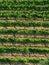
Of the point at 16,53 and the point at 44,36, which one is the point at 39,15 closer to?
the point at 44,36

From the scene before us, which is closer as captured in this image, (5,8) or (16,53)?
(16,53)

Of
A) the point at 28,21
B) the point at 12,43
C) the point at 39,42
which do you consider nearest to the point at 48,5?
the point at 28,21

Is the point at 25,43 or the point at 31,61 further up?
the point at 25,43

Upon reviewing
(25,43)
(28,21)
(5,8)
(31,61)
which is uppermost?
(5,8)

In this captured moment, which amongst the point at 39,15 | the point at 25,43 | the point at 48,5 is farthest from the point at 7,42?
the point at 48,5

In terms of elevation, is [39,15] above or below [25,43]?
above

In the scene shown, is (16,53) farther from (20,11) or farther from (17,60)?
(20,11)
